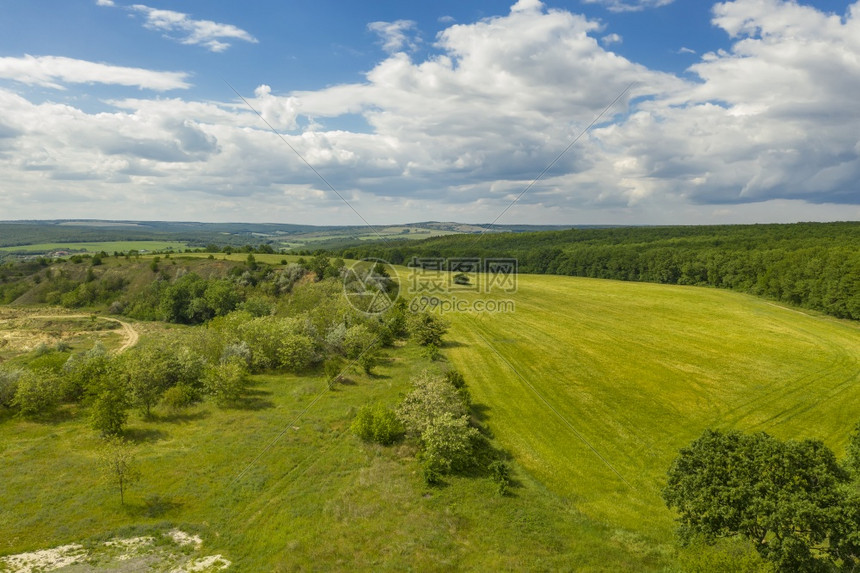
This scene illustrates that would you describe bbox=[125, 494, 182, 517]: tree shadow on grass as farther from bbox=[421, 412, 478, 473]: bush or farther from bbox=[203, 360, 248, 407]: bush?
bbox=[421, 412, 478, 473]: bush

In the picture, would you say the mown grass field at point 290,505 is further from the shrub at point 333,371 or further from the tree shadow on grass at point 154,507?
the shrub at point 333,371

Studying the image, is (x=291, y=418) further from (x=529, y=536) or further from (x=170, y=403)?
(x=529, y=536)

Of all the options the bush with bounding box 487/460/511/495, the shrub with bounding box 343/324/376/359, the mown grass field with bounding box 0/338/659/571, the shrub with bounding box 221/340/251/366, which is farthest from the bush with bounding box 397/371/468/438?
the shrub with bounding box 221/340/251/366

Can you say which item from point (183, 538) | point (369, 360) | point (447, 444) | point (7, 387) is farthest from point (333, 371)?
point (7, 387)

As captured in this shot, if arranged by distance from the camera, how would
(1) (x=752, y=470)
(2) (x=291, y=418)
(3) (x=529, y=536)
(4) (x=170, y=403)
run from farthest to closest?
(4) (x=170, y=403), (2) (x=291, y=418), (3) (x=529, y=536), (1) (x=752, y=470)

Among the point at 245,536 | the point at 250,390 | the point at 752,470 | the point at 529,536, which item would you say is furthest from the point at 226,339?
the point at 752,470

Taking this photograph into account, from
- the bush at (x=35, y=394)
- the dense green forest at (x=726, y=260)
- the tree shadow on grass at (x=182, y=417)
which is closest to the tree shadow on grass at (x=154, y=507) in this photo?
the tree shadow on grass at (x=182, y=417)

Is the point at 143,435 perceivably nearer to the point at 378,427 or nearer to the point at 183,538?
the point at 183,538
